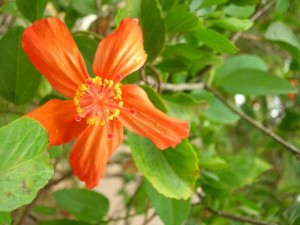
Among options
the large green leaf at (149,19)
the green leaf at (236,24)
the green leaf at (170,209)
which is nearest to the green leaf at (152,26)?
the large green leaf at (149,19)

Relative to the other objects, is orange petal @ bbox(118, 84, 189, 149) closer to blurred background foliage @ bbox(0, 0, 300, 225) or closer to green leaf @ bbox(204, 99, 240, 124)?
blurred background foliage @ bbox(0, 0, 300, 225)

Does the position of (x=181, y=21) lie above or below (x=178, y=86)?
above

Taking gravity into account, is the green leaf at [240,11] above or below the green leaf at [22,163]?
below

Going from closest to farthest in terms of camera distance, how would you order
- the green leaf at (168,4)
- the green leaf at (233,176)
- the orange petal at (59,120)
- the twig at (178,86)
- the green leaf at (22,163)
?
the green leaf at (22,163), the orange petal at (59,120), the green leaf at (168,4), the twig at (178,86), the green leaf at (233,176)

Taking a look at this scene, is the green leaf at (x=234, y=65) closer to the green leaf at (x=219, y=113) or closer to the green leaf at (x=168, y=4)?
the green leaf at (x=219, y=113)

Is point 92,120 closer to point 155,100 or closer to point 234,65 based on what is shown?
point 155,100

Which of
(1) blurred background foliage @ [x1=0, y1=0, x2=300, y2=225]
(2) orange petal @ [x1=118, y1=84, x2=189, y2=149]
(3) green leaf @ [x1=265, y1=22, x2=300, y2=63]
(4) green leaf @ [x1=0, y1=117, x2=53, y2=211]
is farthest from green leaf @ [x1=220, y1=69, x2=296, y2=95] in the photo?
(4) green leaf @ [x1=0, y1=117, x2=53, y2=211]

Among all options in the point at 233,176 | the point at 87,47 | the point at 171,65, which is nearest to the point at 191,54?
the point at 171,65
